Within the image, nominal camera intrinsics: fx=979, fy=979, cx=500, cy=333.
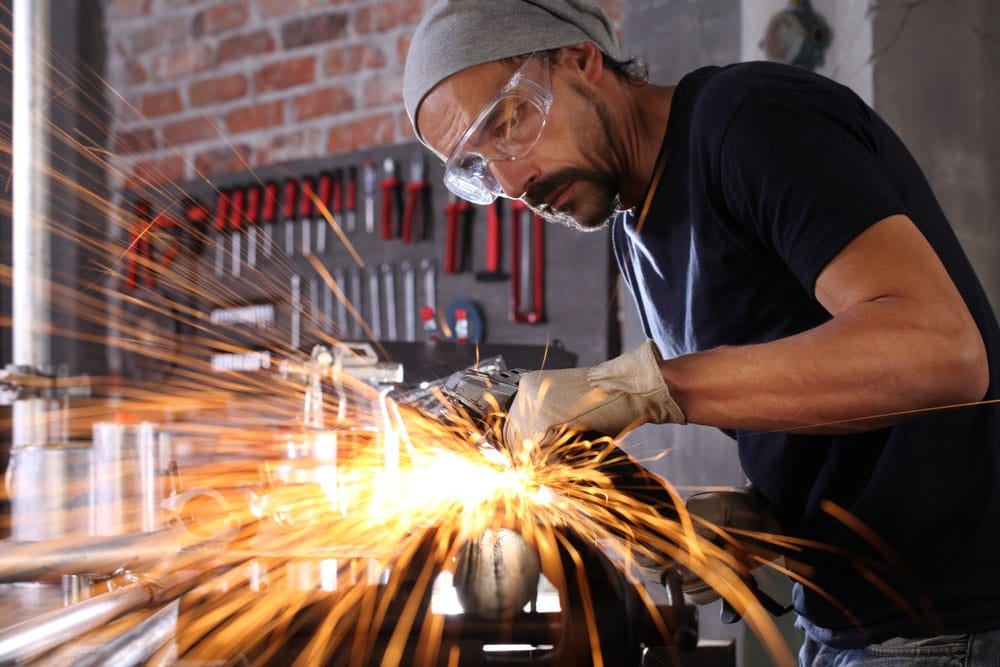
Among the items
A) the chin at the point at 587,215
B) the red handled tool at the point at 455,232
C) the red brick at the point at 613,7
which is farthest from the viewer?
the red handled tool at the point at 455,232

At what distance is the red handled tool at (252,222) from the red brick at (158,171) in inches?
18.8

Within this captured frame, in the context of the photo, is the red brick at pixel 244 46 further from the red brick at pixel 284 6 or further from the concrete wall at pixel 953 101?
the concrete wall at pixel 953 101

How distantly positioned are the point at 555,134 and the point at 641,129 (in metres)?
0.13

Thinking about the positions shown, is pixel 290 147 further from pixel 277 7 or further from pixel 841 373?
pixel 841 373

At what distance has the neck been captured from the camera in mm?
1471

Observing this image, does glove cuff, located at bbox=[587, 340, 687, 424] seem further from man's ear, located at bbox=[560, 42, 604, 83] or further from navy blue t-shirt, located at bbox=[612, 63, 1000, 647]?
man's ear, located at bbox=[560, 42, 604, 83]

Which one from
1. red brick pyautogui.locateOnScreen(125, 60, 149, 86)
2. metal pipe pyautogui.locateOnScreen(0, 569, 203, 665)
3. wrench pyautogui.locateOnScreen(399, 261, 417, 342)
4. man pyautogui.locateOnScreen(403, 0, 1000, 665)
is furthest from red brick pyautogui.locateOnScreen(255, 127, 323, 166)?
metal pipe pyautogui.locateOnScreen(0, 569, 203, 665)

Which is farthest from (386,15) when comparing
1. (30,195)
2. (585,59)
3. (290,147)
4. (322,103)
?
(585,59)

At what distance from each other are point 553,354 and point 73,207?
7.98ft

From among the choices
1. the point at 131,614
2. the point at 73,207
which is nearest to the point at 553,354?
the point at 131,614

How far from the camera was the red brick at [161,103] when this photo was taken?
3.95 meters

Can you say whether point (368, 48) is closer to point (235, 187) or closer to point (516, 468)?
point (235, 187)

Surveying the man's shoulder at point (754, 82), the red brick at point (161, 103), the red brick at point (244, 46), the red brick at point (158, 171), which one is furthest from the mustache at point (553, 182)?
the red brick at point (161, 103)

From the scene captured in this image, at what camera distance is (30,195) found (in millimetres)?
2314
